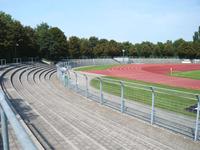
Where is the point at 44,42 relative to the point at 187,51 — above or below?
above

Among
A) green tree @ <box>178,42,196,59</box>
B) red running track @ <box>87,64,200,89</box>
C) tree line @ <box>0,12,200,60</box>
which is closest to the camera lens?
red running track @ <box>87,64,200,89</box>

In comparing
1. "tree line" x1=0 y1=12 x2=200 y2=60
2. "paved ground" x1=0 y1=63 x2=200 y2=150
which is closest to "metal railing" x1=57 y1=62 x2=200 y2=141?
"paved ground" x1=0 y1=63 x2=200 y2=150

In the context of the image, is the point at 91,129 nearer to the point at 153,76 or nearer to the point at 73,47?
the point at 153,76

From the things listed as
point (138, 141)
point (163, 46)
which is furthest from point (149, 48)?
point (138, 141)

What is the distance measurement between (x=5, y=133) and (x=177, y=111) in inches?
352

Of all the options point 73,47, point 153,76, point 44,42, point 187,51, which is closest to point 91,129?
point 153,76

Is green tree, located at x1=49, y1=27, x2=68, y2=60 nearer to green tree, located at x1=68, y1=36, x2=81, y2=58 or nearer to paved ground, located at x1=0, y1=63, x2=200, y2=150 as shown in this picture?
green tree, located at x1=68, y1=36, x2=81, y2=58

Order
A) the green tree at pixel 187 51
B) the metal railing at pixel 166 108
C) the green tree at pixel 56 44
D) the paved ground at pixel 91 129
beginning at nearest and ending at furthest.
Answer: the paved ground at pixel 91 129
the metal railing at pixel 166 108
the green tree at pixel 56 44
the green tree at pixel 187 51

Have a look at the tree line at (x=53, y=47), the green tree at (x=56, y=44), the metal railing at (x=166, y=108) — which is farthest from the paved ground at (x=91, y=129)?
the green tree at (x=56, y=44)

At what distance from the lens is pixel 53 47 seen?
67375 mm

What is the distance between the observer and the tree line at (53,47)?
50131 millimetres

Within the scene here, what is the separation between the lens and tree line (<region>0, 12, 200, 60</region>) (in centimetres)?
5013

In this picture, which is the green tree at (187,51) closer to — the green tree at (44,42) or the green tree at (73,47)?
the green tree at (73,47)

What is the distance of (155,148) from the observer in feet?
27.4
